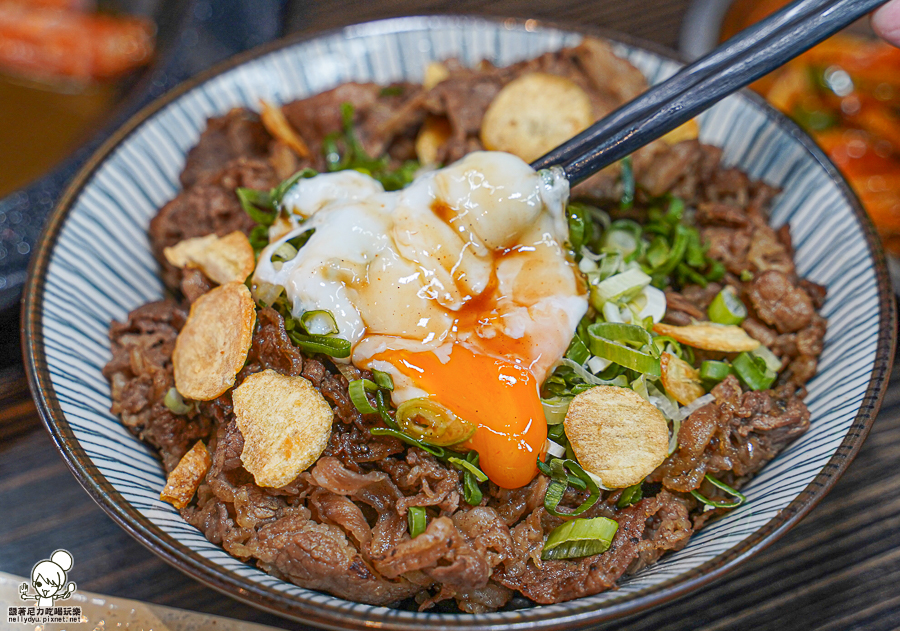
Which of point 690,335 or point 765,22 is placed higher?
point 765,22

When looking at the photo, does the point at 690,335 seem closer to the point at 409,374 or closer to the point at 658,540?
the point at 658,540

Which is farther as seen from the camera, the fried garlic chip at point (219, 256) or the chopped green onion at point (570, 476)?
the fried garlic chip at point (219, 256)

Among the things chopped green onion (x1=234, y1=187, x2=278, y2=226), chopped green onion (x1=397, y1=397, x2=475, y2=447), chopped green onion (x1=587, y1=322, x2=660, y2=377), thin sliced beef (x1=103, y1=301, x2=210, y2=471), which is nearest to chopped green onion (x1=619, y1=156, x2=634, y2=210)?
chopped green onion (x1=587, y1=322, x2=660, y2=377)

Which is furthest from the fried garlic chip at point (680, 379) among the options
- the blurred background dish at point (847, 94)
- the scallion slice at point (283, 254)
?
the blurred background dish at point (847, 94)

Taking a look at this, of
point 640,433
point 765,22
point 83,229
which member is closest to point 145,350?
point 83,229

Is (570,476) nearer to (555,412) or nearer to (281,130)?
(555,412)

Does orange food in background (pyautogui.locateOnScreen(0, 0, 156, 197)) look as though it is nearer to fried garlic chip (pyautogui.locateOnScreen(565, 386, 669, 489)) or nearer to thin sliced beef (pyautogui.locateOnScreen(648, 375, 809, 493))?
fried garlic chip (pyautogui.locateOnScreen(565, 386, 669, 489))

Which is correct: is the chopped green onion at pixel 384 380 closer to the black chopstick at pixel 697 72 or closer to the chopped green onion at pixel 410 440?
the chopped green onion at pixel 410 440
